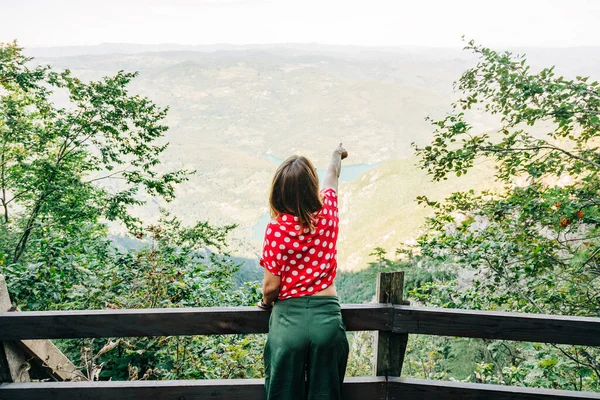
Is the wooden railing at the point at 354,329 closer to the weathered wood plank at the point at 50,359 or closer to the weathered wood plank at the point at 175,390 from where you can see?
the weathered wood plank at the point at 175,390

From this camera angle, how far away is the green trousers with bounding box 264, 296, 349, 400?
1.88 m

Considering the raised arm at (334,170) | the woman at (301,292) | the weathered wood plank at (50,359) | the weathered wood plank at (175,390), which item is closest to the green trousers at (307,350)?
the woman at (301,292)

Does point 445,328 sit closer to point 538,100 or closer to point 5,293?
point 5,293

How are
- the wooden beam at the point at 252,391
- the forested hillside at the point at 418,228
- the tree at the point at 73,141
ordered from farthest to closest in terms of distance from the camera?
1. the tree at the point at 73,141
2. the forested hillside at the point at 418,228
3. the wooden beam at the point at 252,391

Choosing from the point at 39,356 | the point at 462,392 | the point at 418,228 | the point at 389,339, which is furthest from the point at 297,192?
the point at 418,228

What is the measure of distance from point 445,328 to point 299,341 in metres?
0.87

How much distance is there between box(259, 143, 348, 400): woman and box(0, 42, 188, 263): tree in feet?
31.2

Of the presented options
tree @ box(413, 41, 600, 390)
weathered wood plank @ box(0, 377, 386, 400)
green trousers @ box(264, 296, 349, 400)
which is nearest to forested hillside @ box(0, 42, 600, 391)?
tree @ box(413, 41, 600, 390)

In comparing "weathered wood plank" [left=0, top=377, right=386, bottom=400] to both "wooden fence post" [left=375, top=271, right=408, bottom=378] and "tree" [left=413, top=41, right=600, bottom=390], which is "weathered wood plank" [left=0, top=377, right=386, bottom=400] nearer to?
"wooden fence post" [left=375, top=271, right=408, bottom=378]

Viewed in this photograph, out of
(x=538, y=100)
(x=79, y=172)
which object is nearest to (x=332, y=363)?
(x=538, y=100)

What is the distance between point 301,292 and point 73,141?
1130 cm

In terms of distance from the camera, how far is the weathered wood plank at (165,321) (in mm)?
2176

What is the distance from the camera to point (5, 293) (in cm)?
225

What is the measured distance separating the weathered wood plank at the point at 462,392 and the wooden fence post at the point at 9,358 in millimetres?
2108
